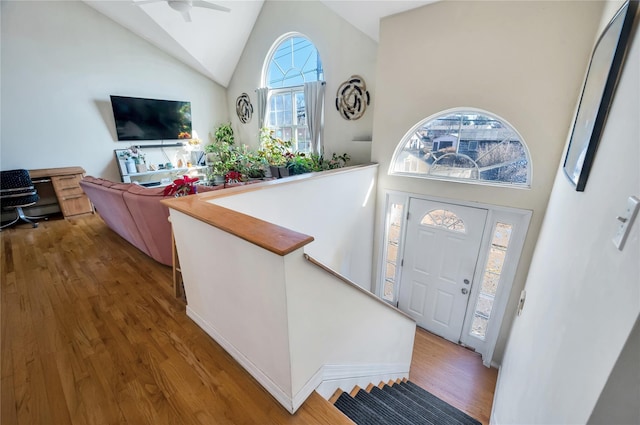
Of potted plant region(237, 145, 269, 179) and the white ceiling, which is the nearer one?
the white ceiling

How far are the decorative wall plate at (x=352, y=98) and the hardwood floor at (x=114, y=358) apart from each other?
3.59m

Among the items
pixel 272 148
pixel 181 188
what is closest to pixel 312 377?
pixel 181 188

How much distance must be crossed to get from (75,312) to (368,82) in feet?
14.6

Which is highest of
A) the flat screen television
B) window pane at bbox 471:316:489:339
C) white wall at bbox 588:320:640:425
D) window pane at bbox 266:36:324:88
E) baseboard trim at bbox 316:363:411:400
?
window pane at bbox 266:36:324:88

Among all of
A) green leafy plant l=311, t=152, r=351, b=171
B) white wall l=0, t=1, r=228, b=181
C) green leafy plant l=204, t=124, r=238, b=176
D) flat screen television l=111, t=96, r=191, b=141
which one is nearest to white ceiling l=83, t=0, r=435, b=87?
white wall l=0, t=1, r=228, b=181

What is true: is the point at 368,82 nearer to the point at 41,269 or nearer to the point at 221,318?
the point at 221,318

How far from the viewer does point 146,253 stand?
2861 mm

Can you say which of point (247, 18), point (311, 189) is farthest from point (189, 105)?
point (311, 189)

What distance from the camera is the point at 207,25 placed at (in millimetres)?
4758

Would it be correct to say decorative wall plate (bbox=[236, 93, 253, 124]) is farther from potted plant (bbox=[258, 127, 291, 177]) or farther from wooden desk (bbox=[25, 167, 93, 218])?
wooden desk (bbox=[25, 167, 93, 218])

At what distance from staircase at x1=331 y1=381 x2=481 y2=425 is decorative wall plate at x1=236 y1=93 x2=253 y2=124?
19.5 ft

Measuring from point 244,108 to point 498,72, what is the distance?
17.3 feet

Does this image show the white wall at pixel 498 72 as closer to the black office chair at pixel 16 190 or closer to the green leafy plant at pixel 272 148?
the green leafy plant at pixel 272 148

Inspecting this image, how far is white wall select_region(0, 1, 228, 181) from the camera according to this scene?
396 centimetres
